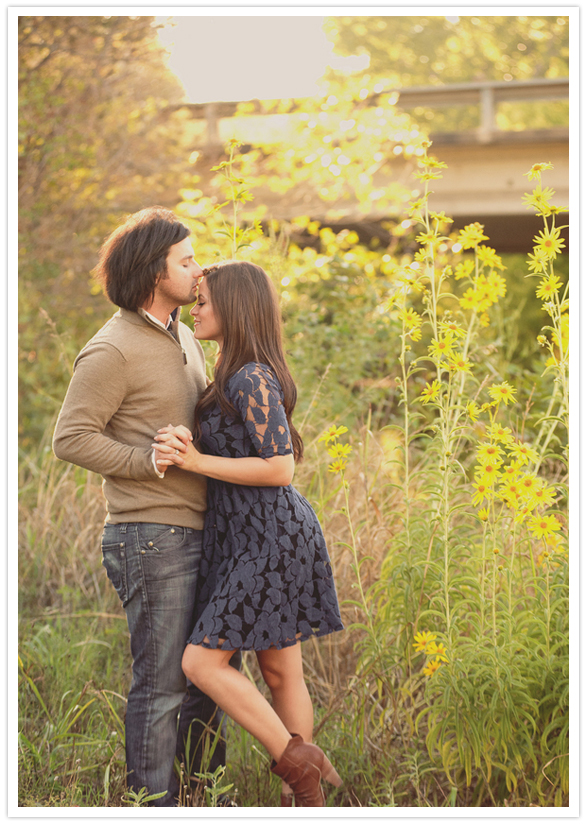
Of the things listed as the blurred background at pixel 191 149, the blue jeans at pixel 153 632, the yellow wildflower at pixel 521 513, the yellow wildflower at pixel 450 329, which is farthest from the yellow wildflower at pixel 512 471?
the blurred background at pixel 191 149

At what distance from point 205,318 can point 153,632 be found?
978 mm

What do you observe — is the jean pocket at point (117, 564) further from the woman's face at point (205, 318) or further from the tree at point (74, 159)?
the tree at point (74, 159)

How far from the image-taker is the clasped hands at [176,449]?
2109mm

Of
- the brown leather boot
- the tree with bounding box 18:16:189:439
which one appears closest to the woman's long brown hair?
the brown leather boot

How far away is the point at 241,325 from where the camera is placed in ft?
7.47

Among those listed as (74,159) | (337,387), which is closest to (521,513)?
(337,387)

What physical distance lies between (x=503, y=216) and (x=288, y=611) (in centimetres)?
997

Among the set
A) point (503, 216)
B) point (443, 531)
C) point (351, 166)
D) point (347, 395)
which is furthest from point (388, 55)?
point (443, 531)

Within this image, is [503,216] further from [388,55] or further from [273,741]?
[388,55]

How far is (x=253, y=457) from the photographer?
221 centimetres

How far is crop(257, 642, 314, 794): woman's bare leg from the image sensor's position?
7.72 feet

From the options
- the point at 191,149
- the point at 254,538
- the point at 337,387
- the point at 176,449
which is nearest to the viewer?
the point at 176,449

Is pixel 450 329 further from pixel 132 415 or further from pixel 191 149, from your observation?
pixel 191 149

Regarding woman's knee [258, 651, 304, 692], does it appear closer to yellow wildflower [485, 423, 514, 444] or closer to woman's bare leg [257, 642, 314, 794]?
woman's bare leg [257, 642, 314, 794]
